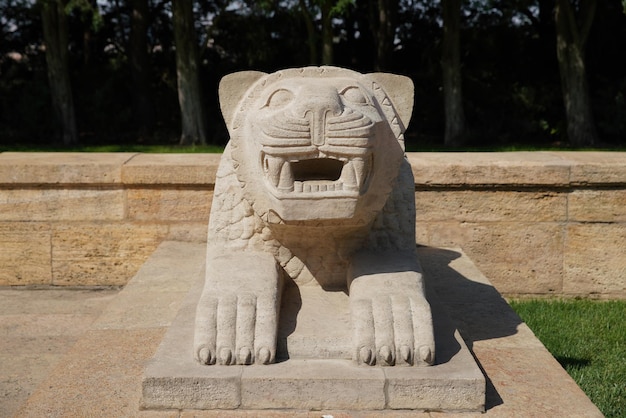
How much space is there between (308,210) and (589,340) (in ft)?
7.08

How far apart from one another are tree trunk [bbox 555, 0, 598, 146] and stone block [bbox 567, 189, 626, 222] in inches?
319

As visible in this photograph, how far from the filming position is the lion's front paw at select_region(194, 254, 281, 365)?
7.90 ft

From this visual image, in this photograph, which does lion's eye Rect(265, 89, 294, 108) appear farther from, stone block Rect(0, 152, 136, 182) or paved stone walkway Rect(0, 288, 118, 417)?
stone block Rect(0, 152, 136, 182)

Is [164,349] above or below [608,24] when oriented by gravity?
below

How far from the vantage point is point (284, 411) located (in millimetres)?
2324

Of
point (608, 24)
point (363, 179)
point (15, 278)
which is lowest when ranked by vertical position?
point (15, 278)

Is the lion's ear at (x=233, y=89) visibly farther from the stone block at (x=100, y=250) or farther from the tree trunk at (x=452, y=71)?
the tree trunk at (x=452, y=71)

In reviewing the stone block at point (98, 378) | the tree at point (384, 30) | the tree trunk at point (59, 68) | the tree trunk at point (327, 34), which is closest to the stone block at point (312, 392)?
the stone block at point (98, 378)

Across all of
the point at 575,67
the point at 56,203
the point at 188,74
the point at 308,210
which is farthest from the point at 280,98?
the point at 575,67

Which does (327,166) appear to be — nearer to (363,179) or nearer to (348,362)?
(363,179)

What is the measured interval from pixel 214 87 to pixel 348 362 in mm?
12386

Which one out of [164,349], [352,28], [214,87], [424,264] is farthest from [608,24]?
[164,349]

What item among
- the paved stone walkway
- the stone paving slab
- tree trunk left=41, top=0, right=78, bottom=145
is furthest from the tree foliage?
the stone paving slab

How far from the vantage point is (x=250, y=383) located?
2.32 metres
